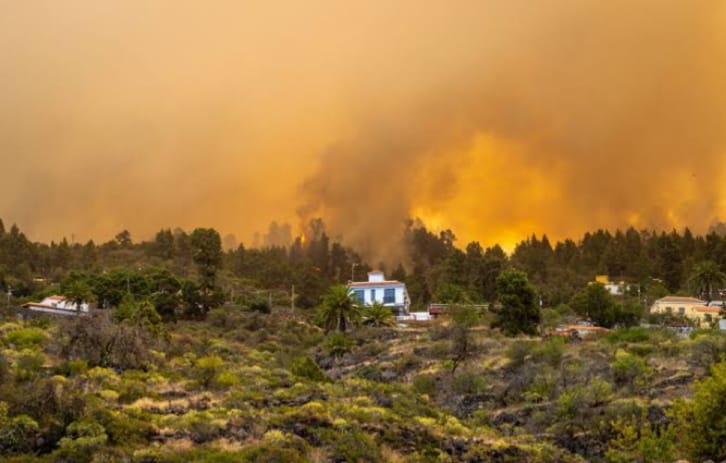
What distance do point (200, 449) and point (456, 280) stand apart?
81919mm

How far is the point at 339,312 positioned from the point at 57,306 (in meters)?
33.3

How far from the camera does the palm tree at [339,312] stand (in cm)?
7156

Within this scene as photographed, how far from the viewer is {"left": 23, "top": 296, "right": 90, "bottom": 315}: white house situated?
7665cm

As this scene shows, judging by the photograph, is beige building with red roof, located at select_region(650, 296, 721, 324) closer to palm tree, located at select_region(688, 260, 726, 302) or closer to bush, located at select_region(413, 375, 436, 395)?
palm tree, located at select_region(688, 260, 726, 302)

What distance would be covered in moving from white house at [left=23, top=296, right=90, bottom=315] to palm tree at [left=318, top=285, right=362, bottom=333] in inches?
996

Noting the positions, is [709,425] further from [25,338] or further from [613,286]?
[613,286]

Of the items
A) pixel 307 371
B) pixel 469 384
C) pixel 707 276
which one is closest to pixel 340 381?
pixel 307 371

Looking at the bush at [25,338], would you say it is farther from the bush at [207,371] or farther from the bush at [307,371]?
the bush at [307,371]

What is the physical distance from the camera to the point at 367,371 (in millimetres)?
55156

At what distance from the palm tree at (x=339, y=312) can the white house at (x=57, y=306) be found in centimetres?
2529

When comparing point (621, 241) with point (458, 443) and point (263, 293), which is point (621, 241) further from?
point (458, 443)

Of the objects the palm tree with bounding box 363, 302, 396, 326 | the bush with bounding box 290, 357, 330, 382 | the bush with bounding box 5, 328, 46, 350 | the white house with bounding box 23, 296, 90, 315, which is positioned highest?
the white house with bounding box 23, 296, 90, 315

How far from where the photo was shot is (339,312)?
71.8 meters

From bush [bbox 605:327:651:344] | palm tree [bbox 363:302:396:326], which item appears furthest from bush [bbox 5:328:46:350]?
bush [bbox 605:327:651:344]
